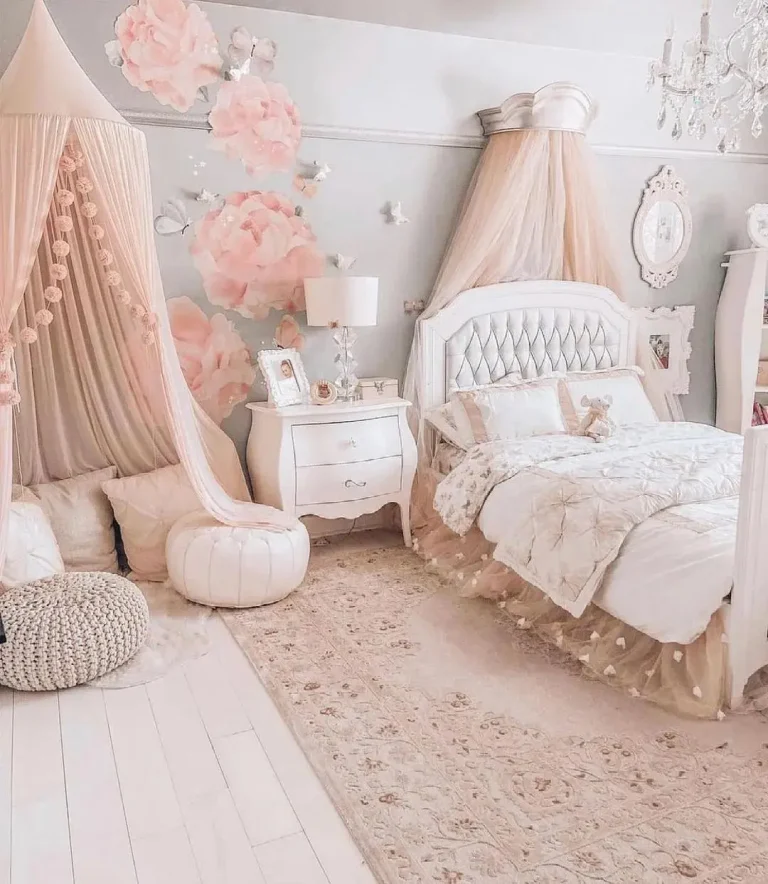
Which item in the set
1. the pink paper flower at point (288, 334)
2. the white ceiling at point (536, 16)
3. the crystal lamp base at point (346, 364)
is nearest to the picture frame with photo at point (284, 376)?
the pink paper flower at point (288, 334)

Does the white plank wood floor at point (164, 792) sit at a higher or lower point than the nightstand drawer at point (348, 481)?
lower

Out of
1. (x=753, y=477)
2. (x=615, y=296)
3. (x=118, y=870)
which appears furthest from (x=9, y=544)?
(x=615, y=296)

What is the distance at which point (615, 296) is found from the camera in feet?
15.5

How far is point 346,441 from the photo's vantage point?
12.6ft

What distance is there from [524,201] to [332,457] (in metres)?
1.82

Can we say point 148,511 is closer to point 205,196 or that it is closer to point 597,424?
point 205,196

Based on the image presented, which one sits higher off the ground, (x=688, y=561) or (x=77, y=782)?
(x=688, y=561)

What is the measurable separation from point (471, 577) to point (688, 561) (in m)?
1.25

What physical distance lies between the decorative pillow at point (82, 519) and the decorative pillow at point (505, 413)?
5.77 ft

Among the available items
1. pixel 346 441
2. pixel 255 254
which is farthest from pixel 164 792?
pixel 255 254

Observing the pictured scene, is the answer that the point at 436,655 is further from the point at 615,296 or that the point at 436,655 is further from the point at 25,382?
the point at 615,296

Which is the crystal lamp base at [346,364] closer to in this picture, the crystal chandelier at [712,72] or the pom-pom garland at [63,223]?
the pom-pom garland at [63,223]

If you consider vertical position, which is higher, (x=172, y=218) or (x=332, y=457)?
(x=172, y=218)

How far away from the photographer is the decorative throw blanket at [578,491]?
2.82 meters
